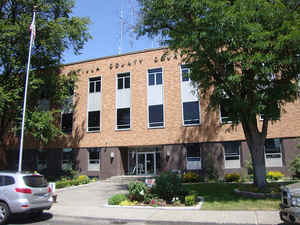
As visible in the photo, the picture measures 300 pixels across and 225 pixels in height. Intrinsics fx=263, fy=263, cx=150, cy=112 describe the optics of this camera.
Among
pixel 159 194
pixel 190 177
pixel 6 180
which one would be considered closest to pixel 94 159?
pixel 190 177

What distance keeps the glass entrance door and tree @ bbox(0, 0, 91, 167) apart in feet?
26.7

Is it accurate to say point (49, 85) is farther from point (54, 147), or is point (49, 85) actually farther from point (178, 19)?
point (178, 19)

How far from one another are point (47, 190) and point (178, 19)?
32.3 feet

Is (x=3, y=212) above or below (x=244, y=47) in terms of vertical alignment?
below

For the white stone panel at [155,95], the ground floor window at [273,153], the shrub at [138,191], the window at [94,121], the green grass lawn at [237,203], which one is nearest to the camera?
the green grass lawn at [237,203]

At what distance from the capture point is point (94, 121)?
2625 cm

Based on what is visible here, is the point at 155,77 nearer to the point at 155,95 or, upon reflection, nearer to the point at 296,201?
the point at 155,95

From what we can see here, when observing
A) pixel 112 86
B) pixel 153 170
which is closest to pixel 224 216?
pixel 153 170

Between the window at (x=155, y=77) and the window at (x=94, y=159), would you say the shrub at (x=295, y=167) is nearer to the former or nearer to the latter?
the window at (x=155, y=77)

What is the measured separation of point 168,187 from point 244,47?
23.1 feet

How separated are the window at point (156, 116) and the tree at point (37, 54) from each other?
8.26 meters

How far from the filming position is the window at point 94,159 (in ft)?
83.8

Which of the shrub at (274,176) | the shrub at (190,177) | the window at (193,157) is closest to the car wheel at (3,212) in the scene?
the shrub at (190,177)

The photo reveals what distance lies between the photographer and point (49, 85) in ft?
80.1
